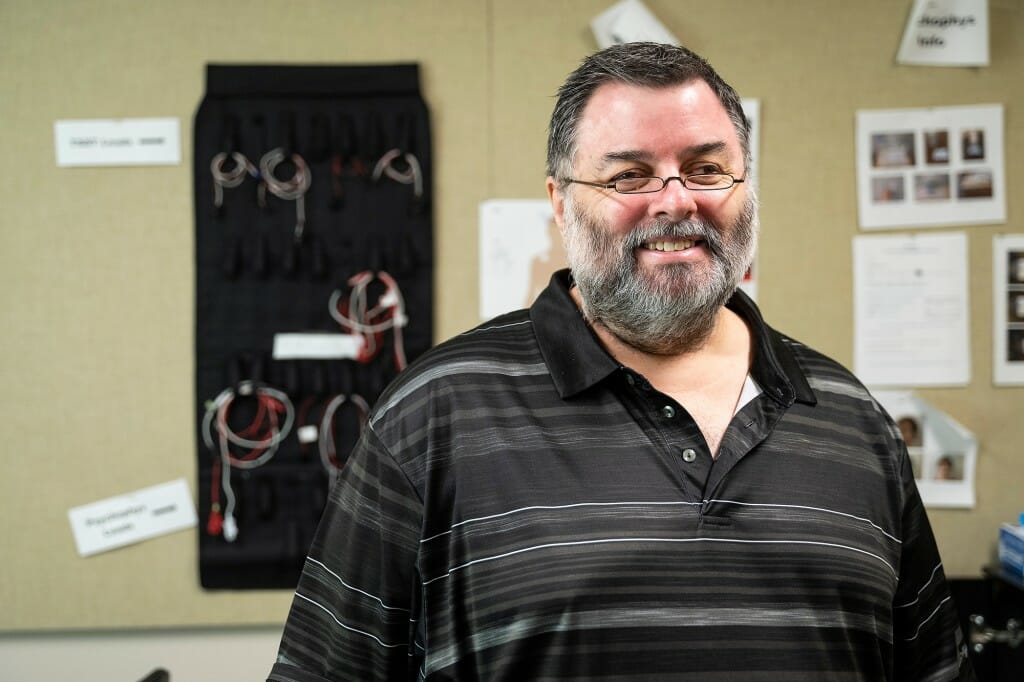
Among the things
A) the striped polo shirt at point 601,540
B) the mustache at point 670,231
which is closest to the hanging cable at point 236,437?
the striped polo shirt at point 601,540

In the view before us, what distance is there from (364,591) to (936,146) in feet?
5.30

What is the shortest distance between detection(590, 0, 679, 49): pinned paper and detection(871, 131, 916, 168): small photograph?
51cm

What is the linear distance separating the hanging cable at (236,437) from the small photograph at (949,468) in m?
1.45

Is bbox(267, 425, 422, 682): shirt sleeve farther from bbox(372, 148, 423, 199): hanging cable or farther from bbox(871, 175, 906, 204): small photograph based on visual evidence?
bbox(871, 175, 906, 204): small photograph

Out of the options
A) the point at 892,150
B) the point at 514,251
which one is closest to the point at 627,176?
the point at 514,251

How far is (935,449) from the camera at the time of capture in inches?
77.0

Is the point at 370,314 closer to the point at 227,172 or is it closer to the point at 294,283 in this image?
the point at 294,283

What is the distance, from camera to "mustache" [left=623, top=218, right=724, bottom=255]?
1.03 m

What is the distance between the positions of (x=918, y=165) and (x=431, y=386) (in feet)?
4.59

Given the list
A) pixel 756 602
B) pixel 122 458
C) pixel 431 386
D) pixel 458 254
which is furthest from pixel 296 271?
pixel 756 602

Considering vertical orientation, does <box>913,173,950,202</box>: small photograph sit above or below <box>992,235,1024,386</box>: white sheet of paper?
above

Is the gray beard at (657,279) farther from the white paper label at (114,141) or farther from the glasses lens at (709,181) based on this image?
the white paper label at (114,141)

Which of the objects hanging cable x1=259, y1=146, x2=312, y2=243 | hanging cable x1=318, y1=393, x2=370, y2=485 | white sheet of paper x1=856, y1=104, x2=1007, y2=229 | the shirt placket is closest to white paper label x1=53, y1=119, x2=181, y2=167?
hanging cable x1=259, y1=146, x2=312, y2=243

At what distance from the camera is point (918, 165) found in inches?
76.2
